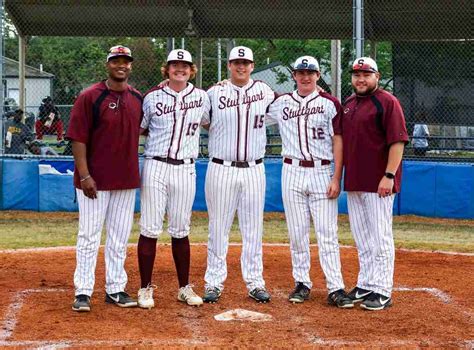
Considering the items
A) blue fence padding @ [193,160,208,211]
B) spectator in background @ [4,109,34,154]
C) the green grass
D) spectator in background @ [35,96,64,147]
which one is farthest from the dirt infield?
spectator in background @ [35,96,64,147]

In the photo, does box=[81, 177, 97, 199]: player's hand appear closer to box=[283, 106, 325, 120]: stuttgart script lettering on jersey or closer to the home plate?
the home plate

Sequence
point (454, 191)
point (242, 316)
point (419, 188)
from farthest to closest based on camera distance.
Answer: point (419, 188), point (454, 191), point (242, 316)

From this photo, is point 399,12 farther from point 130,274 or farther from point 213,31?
point 130,274

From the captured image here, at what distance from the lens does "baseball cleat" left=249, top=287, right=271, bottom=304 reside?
6406mm

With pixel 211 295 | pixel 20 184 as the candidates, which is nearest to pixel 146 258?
pixel 211 295

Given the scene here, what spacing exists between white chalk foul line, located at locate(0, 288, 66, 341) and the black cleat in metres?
2.27

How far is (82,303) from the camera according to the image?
6.01 m

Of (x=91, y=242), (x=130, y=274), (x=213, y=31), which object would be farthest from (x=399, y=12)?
(x=91, y=242)

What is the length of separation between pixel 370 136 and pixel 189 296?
178 cm

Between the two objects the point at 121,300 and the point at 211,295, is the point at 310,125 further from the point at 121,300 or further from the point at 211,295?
the point at 121,300

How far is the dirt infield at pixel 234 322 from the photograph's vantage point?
5.18 meters

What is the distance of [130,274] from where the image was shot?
7.53m

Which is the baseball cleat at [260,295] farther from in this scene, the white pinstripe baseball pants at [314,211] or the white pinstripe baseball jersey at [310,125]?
the white pinstripe baseball jersey at [310,125]

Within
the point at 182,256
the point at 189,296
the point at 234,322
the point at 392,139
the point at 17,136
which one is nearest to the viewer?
the point at 234,322
